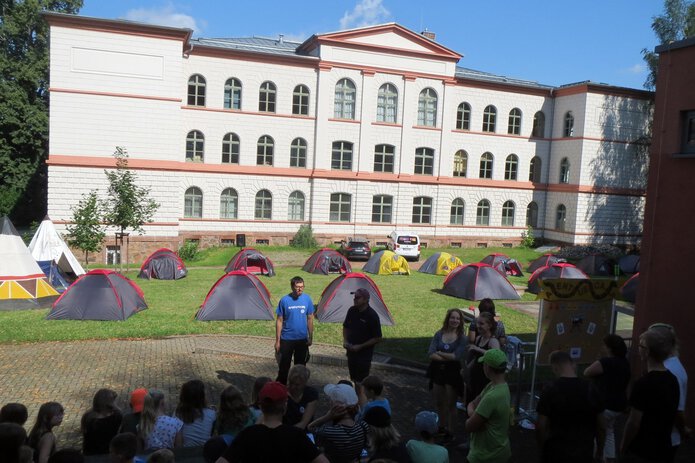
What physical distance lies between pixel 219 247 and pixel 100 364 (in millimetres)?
21732

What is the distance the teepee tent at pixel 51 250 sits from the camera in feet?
66.8

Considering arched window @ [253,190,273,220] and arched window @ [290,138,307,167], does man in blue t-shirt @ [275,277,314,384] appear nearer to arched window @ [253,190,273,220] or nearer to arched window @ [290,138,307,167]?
arched window @ [253,190,273,220]

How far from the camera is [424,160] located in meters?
37.1

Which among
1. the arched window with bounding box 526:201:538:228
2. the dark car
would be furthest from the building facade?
the dark car

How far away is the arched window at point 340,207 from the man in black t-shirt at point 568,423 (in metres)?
30.7

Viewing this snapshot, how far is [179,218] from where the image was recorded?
1281 inches

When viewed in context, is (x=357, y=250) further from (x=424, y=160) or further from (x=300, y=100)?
(x=300, y=100)

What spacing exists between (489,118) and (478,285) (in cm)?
2111

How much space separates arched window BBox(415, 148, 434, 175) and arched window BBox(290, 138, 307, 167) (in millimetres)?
7260

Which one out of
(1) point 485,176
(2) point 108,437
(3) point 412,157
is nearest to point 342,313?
(2) point 108,437

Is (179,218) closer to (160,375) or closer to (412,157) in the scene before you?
(412,157)

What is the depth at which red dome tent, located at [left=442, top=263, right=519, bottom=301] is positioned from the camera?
1995cm

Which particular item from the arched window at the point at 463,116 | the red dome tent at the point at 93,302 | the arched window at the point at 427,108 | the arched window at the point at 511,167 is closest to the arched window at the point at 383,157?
the arched window at the point at 427,108

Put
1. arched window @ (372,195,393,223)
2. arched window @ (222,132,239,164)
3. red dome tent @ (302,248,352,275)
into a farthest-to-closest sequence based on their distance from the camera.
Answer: arched window @ (372,195,393,223)
arched window @ (222,132,239,164)
red dome tent @ (302,248,352,275)
